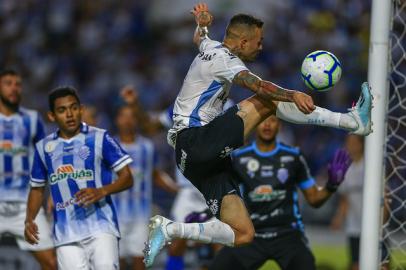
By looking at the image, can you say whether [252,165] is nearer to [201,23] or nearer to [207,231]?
[201,23]

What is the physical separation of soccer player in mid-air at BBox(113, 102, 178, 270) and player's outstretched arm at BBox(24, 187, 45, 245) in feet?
8.64

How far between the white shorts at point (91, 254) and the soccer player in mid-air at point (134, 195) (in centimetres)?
275

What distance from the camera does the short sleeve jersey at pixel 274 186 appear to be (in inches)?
301

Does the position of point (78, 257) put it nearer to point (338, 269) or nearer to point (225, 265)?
point (225, 265)

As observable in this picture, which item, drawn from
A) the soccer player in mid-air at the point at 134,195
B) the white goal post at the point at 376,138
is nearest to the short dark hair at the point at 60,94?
the white goal post at the point at 376,138

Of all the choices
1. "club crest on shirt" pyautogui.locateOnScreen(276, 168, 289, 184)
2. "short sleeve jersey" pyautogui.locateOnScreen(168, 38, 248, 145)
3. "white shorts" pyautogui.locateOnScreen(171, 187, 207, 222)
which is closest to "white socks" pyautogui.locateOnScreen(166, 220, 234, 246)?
"short sleeve jersey" pyautogui.locateOnScreen(168, 38, 248, 145)

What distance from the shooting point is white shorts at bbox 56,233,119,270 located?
6773mm

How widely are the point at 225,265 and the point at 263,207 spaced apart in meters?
0.57

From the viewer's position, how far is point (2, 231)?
835cm

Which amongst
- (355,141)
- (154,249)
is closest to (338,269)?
(355,141)

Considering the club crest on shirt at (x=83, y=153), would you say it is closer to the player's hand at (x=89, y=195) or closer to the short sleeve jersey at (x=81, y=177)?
the short sleeve jersey at (x=81, y=177)

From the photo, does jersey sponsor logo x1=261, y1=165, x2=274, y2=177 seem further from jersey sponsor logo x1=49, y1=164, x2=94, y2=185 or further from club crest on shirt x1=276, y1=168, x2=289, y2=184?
jersey sponsor logo x1=49, y1=164, x2=94, y2=185

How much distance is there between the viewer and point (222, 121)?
6078mm

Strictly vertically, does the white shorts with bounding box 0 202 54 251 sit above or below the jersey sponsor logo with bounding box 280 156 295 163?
below
